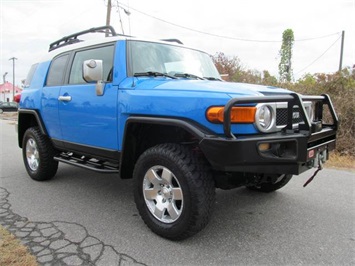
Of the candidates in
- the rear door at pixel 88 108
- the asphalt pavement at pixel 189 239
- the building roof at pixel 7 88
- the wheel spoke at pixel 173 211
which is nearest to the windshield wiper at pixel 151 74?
the rear door at pixel 88 108

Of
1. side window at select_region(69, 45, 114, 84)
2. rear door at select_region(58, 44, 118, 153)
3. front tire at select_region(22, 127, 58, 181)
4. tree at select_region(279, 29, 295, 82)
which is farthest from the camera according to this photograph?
tree at select_region(279, 29, 295, 82)

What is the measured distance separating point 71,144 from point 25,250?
182cm

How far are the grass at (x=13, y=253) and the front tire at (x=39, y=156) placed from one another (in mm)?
1945

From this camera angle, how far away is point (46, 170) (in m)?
5.04

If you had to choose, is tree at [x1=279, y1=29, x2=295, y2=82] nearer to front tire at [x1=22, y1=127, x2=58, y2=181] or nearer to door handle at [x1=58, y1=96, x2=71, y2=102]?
front tire at [x1=22, y1=127, x2=58, y2=181]

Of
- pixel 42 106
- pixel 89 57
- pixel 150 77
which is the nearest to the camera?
pixel 150 77

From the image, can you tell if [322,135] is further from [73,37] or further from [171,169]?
[73,37]

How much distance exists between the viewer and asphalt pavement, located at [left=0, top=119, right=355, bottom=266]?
2.81m

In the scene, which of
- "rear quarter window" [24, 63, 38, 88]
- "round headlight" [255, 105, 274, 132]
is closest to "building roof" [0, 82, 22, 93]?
"rear quarter window" [24, 63, 38, 88]

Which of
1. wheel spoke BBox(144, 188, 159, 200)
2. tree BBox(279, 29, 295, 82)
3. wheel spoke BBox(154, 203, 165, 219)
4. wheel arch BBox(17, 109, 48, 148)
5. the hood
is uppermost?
tree BBox(279, 29, 295, 82)

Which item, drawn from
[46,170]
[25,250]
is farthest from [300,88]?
[25,250]

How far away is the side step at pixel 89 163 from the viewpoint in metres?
3.83

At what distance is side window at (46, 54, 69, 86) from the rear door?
228 millimetres

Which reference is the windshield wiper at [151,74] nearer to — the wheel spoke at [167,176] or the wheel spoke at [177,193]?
the wheel spoke at [167,176]
